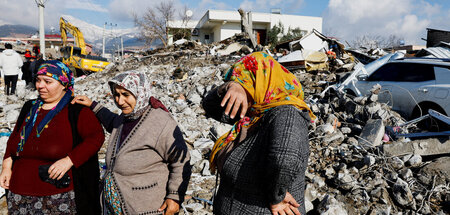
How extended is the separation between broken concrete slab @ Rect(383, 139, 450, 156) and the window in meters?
1.90

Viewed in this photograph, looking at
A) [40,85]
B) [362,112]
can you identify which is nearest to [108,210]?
[40,85]

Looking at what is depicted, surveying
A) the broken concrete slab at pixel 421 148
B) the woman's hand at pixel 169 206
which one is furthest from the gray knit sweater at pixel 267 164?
the broken concrete slab at pixel 421 148

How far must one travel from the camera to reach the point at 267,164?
1.06 meters

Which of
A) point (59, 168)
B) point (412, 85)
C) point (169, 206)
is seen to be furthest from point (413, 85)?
point (59, 168)

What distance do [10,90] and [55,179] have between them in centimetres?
989

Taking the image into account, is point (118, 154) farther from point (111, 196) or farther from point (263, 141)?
point (263, 141)

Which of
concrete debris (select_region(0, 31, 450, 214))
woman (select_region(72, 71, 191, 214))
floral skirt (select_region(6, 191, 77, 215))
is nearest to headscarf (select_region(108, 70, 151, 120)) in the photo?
woman (select_region(72, 71, 191, 214))

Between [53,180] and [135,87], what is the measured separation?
818 mm

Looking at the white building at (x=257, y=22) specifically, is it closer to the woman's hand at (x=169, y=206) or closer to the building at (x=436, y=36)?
the building at (x=436, y=36)

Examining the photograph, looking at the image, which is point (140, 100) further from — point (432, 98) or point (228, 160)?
point (432, 98)

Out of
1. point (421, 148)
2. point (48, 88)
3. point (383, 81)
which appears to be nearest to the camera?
point (48, 88)

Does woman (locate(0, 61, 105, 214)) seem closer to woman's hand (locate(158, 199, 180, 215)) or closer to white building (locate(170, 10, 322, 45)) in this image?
woman's hand (locate(158, 199, 180, 215))

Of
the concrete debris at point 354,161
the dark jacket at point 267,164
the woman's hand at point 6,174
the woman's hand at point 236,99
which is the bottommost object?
the concrete debris at point 354,161

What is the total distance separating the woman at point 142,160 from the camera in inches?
66.2
